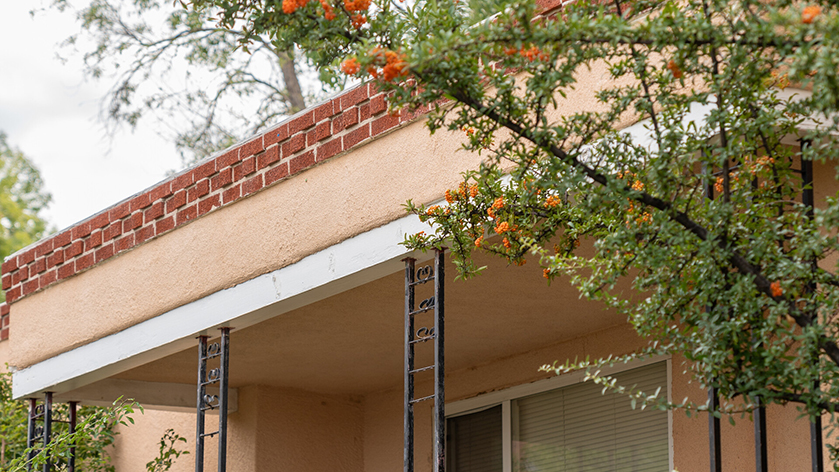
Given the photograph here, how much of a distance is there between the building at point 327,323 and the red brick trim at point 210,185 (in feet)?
0.04

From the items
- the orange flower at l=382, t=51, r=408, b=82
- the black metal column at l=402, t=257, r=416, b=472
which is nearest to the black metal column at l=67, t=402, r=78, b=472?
the black metal column at l=402, t=257, r=416, b=472

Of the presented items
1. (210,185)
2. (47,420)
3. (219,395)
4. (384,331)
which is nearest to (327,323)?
(384,331)

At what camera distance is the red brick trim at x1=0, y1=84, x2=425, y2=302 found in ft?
18.5

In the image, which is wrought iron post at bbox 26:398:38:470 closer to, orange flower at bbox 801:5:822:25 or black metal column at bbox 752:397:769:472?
black metal column at bbox 752:397:769:472

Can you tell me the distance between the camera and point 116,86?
46.9ft

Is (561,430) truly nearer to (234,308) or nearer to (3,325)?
(234,308)

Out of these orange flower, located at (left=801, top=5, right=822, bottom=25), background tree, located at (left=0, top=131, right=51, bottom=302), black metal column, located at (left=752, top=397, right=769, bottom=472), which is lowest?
black metal column, located at (left=752, top=397, right=769, bottom=472)

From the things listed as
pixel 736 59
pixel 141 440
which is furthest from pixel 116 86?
pixel 736 59

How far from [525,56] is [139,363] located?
4811mm

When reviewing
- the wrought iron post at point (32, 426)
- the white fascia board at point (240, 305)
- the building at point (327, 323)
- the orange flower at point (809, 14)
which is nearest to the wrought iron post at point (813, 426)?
the white fascia board at point (240, 305)

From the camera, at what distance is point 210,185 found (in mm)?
6488

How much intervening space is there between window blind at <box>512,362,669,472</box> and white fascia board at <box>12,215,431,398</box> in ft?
6.98

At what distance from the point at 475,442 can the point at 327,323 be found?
187cm

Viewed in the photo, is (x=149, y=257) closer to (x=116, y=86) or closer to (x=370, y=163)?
(x=370, y=163)
